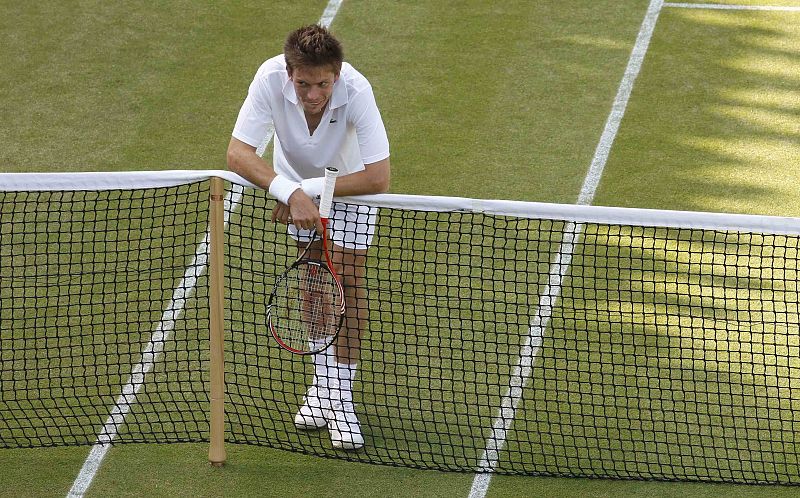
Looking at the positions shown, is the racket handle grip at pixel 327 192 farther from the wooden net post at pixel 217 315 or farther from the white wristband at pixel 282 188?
the wooden net post at pixel 217 315

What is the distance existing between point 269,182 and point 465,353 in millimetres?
2091

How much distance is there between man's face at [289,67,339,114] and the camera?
6316 millimetres

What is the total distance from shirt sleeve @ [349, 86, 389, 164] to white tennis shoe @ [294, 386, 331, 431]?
1.55 metres

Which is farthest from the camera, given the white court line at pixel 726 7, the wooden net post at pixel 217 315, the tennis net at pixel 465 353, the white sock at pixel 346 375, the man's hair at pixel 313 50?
the white court line at pixel 726 7

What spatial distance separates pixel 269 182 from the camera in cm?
654

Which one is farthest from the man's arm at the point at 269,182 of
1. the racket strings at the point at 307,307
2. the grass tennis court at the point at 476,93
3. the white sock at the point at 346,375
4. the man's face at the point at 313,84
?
the grass tennis court at the point at 476,93

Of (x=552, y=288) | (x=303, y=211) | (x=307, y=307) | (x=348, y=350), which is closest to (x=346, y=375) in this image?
(x=348, y=350)

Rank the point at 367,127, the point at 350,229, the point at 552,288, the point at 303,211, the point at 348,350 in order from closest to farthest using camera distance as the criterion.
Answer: the point at 303,211
the point at 367,127
the point at 350,229
the point at 348,350
the point at 552,288

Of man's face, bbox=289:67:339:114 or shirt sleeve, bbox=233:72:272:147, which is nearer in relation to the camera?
man's face, bbox=289:67:339:114

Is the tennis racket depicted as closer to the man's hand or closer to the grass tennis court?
the man's hand

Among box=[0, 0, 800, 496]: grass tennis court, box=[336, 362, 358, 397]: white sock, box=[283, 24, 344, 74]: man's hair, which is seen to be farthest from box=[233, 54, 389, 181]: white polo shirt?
box=[0, 0, 800, 496]: grass tennis court

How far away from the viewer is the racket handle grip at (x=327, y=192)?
20.5 feet

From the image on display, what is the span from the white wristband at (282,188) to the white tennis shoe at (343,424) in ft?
4.59

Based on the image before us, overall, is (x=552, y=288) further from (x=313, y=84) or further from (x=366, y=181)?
(x=313, y=84)
